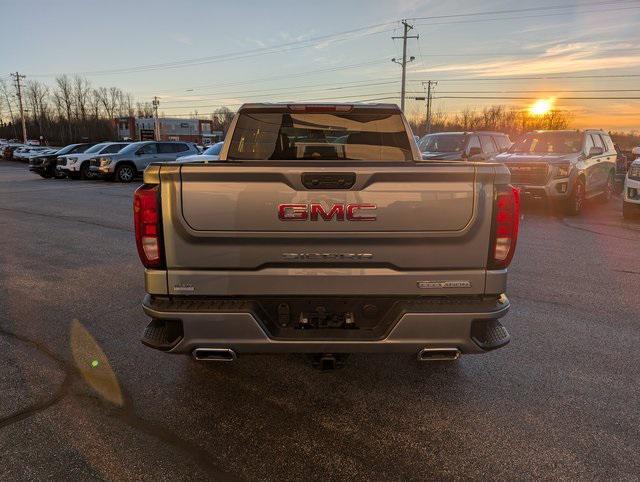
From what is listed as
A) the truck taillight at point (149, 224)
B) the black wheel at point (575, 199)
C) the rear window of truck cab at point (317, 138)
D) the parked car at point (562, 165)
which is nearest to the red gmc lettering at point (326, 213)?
the truck taillight at point (149, 224)

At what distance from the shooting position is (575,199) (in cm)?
1139

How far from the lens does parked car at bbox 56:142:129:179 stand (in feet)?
74.1

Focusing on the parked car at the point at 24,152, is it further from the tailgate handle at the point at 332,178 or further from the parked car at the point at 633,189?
the tailgate handle at the point at 332,178

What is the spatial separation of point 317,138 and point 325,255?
1875mm

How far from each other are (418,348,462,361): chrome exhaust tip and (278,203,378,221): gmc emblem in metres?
0.86

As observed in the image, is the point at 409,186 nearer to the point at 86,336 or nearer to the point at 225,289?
the point at 225,289

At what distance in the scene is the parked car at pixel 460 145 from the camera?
1399 cm

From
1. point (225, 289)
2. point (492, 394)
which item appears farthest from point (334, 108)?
point (492, 394)

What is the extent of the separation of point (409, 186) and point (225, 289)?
1.21 metres

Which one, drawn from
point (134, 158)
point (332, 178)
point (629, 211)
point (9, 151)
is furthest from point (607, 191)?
point (9, 151)

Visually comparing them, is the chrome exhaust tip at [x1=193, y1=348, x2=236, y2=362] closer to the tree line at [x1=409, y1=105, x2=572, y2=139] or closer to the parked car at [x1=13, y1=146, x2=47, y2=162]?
the parked car at [x1=13, y1=146, x2=47, y2=162]

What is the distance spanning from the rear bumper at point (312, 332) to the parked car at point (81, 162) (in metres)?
21.9

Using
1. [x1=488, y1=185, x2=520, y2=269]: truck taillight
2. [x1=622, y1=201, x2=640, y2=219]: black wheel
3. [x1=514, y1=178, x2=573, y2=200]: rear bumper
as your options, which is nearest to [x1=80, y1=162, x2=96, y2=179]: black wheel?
[x1=514, y1=178, x2=573, y2=200]: rear bumper

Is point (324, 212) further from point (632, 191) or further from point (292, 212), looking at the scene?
point (632, 191)
